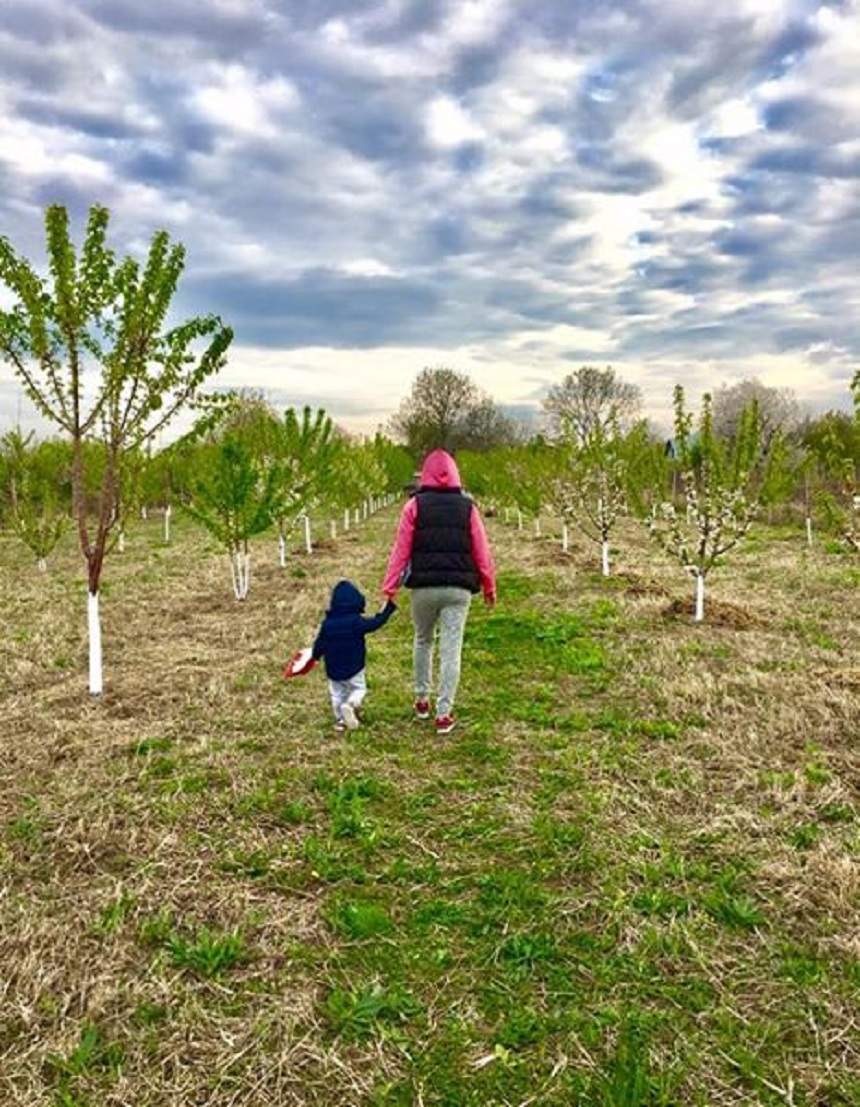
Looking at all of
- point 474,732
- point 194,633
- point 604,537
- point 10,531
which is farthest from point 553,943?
point 10,531

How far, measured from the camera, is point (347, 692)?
21.7 feet

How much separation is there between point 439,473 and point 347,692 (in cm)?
209

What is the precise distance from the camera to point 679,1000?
320 cm

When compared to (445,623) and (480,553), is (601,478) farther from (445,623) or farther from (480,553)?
(445,623)

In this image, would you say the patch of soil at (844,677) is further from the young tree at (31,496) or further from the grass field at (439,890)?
the young tree at (31,496)

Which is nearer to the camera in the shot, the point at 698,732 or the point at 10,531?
the point at 698,732

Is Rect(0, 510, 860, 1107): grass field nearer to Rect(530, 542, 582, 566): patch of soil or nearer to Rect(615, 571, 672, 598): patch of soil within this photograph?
Rect(615, 571, 672, 598): patch of soil

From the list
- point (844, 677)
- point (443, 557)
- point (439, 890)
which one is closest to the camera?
point (439, 890)

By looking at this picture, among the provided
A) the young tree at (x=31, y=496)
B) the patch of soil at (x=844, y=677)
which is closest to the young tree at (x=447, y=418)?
the young tree at (x=31, y=496)

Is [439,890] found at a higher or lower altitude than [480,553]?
lower

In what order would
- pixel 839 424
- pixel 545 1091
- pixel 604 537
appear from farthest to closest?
pixel 839 424, pixel 604 537, pixel 545 1091

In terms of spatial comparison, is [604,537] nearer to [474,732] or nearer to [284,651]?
[284,651]

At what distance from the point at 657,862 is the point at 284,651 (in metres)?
6.16

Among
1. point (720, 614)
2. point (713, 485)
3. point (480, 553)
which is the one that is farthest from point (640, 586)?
point (480, 553)
